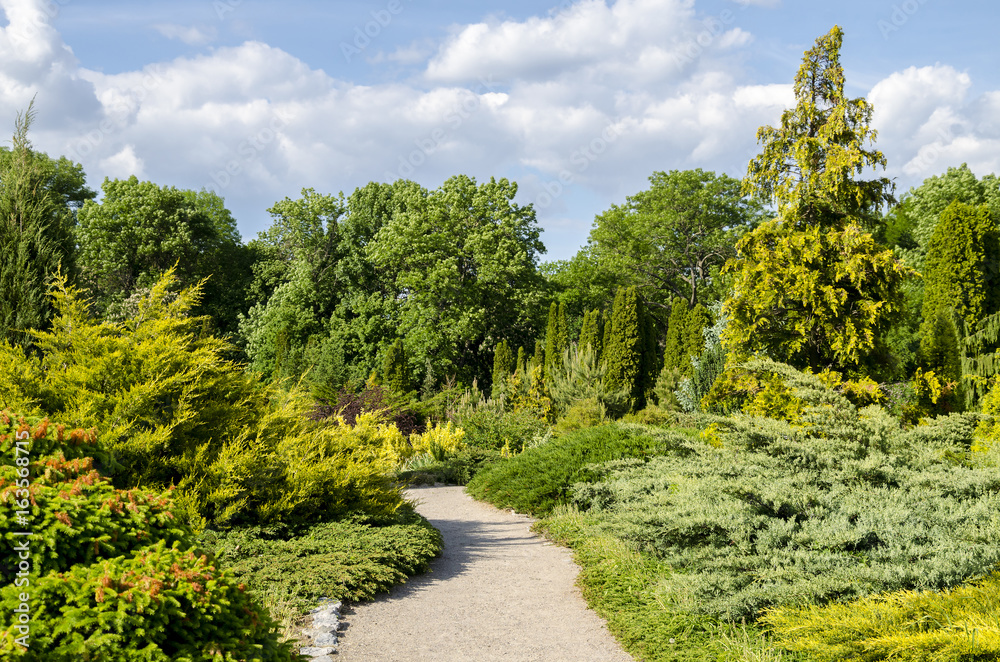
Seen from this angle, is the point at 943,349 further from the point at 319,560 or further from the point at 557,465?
the point at 319,560

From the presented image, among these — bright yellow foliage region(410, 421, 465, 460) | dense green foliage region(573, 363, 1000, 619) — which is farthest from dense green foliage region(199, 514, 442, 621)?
bright yellow foliage region(410, 421, 465, 460)

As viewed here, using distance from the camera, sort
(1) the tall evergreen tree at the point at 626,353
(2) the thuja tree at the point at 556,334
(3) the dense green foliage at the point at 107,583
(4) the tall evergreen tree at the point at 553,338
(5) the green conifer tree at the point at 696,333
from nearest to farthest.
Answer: (3) the dense green foliage at the point at 107,583 → (1) the tall evergreen tree at the point at 626,353 → (5) the green conifer tree at the point at 696,333 → (4) the tall evergreen tree at the point at 553,338 → (2) the thuja tree at the point at 556,334

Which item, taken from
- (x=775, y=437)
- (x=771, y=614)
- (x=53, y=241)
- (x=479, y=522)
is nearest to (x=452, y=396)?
(x=479, y=522)

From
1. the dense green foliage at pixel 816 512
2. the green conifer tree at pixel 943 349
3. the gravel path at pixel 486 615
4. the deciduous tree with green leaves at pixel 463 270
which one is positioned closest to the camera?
the dense green foliage at pixel 816 512

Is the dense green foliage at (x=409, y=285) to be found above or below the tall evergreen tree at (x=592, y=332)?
above

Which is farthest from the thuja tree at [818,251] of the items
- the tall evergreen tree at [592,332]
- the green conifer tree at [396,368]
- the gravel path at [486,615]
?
the green conifer tree at [396,368]

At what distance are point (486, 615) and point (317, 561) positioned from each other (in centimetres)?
136

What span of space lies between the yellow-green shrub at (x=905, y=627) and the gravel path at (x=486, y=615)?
1.18 meters

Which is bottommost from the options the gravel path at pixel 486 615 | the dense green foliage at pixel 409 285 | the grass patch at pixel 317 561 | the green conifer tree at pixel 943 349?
the gravel path at pixel 486 615

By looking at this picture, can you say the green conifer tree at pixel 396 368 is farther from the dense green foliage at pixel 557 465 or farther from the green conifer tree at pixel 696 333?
the dense green foliage at pixel 557 465

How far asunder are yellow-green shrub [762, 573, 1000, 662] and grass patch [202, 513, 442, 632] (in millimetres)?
2954

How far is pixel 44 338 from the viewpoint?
5016 mm

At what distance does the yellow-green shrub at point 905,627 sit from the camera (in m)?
2.91

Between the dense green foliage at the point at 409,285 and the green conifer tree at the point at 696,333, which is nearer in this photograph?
the green conifer tree at the point at 696,333
